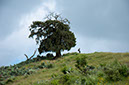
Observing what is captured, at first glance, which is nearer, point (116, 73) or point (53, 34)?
point (116, 73)

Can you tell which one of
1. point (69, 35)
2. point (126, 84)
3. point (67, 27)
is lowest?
point (126, 84)

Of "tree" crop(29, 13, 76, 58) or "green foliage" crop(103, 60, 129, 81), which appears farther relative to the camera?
"tree" crop(29, 13, 76, 58)

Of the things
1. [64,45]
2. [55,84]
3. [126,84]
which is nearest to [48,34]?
[64,45]

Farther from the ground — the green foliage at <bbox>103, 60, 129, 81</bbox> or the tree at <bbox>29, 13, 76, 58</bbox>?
the tree at <bbox>29, 13, 76, 58</bbox>

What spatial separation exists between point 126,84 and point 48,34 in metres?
27.2

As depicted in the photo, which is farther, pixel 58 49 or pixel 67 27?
pixel 67 27

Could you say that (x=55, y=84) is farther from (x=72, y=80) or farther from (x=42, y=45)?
(x=42, y=45)

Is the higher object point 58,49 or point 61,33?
point 61,33

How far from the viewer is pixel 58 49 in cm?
3269

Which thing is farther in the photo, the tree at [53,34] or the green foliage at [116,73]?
the tree at [53,34]

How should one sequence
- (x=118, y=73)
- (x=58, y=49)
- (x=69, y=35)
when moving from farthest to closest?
(x=69, y=35)
(x=58, y=49)
(x=118, y=73)

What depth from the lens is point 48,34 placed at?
34.5m

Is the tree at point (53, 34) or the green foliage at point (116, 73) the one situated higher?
the tree at point (53, 34)

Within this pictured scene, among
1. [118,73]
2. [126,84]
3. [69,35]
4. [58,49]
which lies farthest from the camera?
[69,35]
